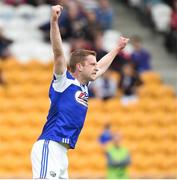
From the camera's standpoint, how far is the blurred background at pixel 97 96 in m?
13.0

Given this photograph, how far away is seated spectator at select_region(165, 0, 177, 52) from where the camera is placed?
1537cm

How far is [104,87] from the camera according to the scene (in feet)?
45.4

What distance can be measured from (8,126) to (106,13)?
327cm

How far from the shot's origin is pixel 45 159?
22.2 feet

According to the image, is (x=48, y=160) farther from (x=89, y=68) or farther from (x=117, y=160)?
(x=117, y=160)

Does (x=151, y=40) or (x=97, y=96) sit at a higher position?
(x=151, y=40)

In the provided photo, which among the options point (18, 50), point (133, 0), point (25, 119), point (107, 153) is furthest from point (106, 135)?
point (133, 0)

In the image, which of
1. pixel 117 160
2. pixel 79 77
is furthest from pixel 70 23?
pixel 79 77

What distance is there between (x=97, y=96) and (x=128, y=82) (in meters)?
0.60

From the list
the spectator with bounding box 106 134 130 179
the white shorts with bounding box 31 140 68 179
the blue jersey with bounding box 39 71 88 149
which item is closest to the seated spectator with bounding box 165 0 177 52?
the spectator with bounding box 106 134 130 179

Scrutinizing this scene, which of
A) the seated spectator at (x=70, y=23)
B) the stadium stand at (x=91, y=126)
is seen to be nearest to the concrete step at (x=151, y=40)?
the stadium stand at (x=91, y=126)

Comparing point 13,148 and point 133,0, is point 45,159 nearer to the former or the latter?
point 13,148

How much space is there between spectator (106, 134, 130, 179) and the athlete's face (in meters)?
5.66

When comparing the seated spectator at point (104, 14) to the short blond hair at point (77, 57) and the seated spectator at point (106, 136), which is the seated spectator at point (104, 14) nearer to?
the seated spectator at point (106, 136)
